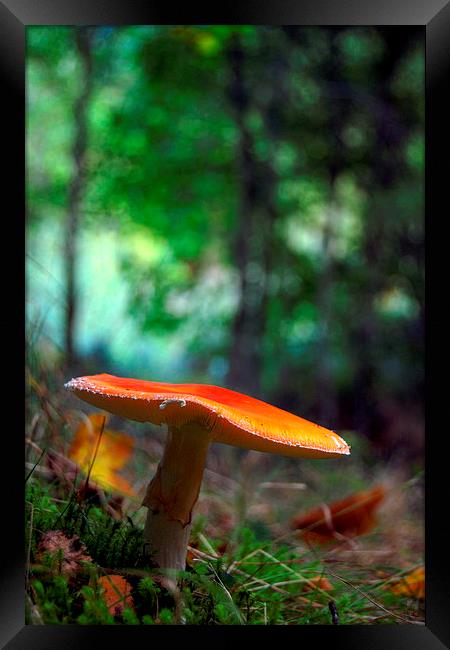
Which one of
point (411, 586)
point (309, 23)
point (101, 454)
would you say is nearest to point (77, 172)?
point (101, 454)

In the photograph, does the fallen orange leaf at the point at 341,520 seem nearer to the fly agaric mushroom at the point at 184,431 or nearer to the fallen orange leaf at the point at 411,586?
the fallen orange leaf at the point at 411,586

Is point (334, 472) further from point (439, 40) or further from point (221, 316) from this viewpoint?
point (439, 40)

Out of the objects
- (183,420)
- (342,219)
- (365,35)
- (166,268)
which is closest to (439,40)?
(183,420)

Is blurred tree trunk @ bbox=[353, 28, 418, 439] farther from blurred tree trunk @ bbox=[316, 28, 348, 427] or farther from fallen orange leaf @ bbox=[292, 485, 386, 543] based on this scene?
fallen orange leaf @ bbox=[292, 485, 386, 543]

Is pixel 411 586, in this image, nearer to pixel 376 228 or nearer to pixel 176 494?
pixel 176 494

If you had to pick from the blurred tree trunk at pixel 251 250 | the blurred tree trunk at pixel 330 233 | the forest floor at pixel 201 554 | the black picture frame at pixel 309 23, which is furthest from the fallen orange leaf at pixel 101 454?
the blurred tree trunk at pixel 330 233
